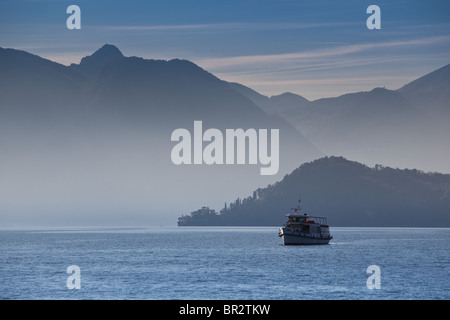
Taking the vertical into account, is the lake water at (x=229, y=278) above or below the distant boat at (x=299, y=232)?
below

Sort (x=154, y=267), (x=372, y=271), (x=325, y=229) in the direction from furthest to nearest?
(x=325, y=229), (x=154, y=267), (x=372, y=271)

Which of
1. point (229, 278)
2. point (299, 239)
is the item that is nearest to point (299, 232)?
point (299, 239)

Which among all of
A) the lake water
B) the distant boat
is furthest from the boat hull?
the lake water

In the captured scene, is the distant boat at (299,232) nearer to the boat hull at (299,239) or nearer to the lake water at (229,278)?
the boat hull at (299,239)

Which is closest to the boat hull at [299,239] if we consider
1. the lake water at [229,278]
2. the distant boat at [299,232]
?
the distant boat at [299,232]

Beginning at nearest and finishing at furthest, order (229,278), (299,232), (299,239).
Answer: (229,278), (299,232), (299,239)

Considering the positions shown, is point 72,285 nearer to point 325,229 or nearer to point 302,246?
point 302,246

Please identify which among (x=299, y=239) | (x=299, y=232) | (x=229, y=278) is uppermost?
(x=299, y=232)

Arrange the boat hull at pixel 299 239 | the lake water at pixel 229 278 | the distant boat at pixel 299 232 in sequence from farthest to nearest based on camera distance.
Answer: the boat hull at pixel 299 239 → the distant boat at pixel 299 232 → the lake water at pixel 229 278

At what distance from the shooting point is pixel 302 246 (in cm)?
18212

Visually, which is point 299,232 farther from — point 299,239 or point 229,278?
point 229,278
